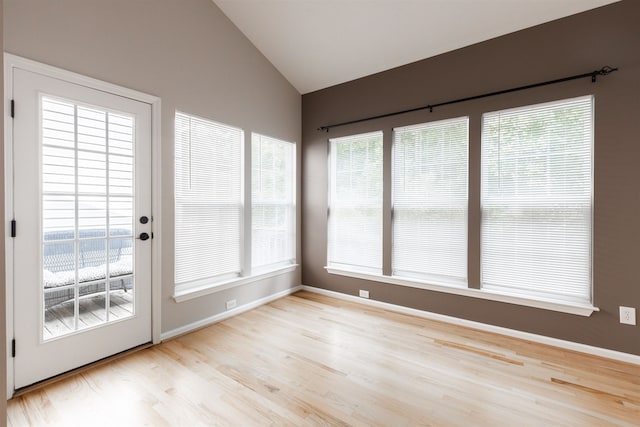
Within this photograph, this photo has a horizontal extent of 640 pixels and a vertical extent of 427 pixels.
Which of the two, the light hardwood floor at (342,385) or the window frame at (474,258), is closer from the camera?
the light hardwood floor at (342,385)

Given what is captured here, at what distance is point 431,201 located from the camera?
333 cm

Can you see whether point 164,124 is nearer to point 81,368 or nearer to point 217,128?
point 217,128

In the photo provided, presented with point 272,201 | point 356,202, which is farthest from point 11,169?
point 356,202

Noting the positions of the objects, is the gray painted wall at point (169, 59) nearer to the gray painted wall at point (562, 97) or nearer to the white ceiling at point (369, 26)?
the white ceiling at point (369, 26)

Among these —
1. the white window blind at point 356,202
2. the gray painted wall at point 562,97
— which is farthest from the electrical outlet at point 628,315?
the white window blind at point 356,202

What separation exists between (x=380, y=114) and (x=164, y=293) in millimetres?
3010

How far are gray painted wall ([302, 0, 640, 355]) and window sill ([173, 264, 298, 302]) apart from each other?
1330 mm

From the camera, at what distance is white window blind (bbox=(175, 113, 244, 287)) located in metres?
2.94

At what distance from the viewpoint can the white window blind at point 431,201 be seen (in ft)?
10.4

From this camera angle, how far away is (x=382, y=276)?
3.65 metres

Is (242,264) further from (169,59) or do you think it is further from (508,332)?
(508,332)

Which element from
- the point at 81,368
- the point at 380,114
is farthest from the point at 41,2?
the point at 380,114

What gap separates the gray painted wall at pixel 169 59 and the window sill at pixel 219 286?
0.20 ft

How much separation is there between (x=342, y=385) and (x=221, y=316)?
1.68 m
